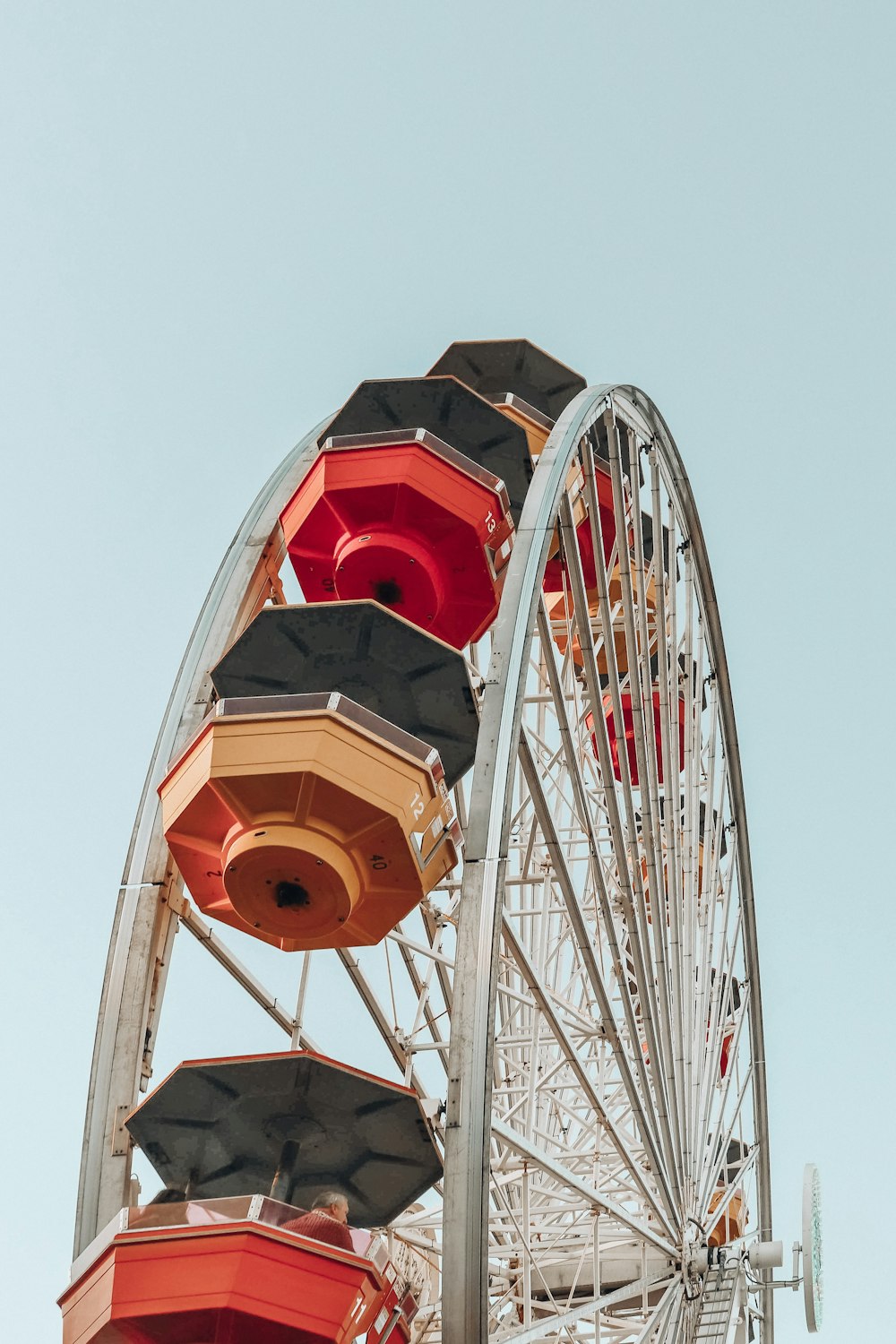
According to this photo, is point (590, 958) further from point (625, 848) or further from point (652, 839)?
point (652, 839)

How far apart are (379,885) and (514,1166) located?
3.74m

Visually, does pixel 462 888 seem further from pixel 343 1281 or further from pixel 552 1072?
pixel 552 1072

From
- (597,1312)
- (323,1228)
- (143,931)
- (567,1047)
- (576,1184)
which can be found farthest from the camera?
(597,1312)

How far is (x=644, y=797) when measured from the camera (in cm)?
1514

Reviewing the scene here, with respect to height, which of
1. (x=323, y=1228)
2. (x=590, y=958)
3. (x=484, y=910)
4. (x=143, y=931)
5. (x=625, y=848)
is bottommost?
(x=323, y=1228)

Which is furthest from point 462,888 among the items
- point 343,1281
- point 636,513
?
point 636,513

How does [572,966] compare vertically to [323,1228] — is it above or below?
above

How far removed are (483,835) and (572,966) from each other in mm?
8851

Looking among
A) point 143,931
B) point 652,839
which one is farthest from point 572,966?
point 143,931

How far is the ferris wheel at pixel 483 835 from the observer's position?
36.6ft

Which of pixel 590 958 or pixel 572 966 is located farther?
pixel 572 966

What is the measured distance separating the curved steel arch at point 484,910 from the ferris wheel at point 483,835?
0.02 meters

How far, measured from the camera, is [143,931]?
457 inches

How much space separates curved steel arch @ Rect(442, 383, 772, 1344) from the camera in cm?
913
